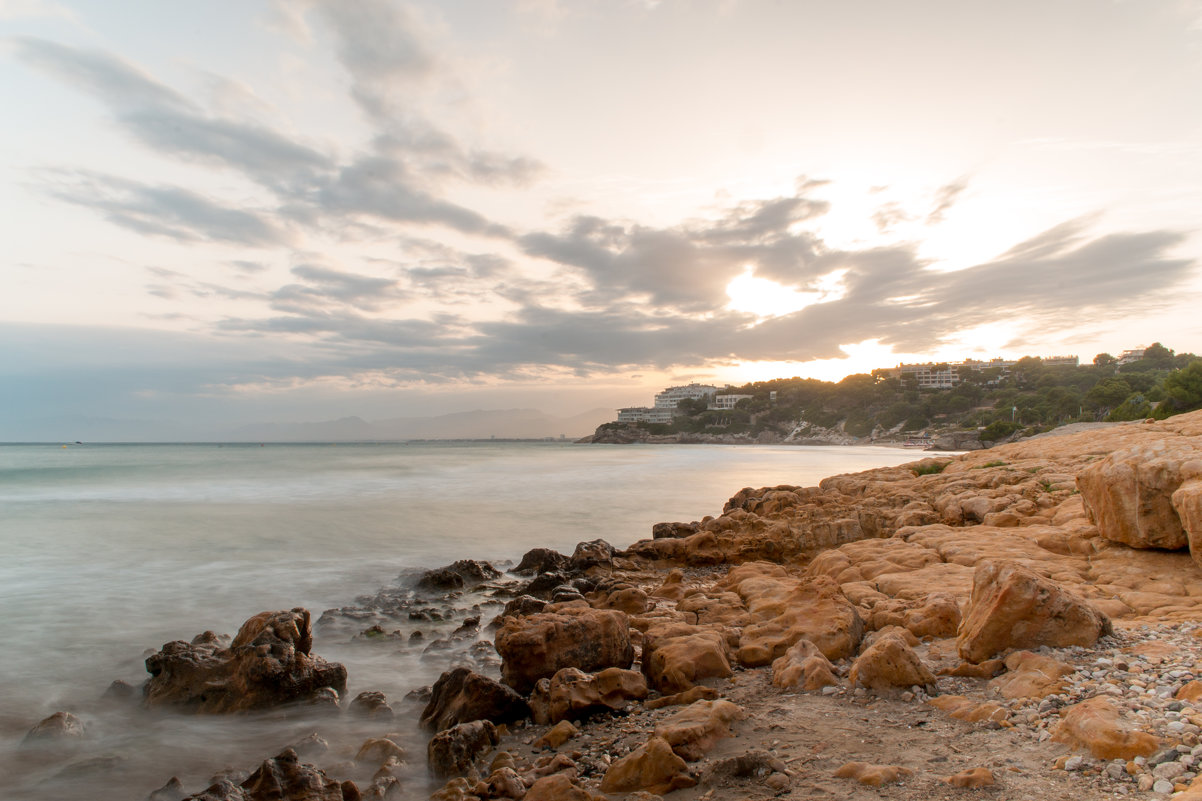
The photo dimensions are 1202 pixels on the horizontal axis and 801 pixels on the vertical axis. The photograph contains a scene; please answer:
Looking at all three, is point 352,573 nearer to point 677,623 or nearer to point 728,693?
point 677,623

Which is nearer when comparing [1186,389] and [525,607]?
[525,607]

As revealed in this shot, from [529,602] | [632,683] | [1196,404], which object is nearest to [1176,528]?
[632,683]

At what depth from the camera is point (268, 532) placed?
1750cm

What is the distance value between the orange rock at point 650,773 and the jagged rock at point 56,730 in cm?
530

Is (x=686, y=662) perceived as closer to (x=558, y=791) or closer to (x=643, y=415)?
(x=558, y=791)

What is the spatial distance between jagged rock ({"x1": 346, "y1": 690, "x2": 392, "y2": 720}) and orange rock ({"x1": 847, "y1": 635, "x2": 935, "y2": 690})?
4.37 metres

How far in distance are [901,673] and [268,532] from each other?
59.0ft

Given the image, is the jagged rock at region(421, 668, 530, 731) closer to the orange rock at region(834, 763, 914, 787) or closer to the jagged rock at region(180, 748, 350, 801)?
the jagged rock at region(180, 748, 350, 801)

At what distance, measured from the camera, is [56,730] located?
5.51 m

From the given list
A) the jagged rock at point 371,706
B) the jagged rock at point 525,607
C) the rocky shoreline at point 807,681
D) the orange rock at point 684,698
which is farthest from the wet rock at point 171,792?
the jagged rock at point 525,607

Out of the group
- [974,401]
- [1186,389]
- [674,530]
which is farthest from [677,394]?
[674,530]

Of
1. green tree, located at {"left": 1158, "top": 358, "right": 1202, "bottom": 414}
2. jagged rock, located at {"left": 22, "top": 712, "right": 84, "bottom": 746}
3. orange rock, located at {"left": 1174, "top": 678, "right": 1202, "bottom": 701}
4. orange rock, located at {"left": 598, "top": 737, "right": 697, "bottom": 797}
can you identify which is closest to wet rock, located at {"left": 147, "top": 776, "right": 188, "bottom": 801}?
jagged rock, located at {"left": 22, "top": 712, "right": 84, "bottom": 746}

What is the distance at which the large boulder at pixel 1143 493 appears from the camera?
6.11 meters

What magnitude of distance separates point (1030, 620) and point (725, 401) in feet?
488
